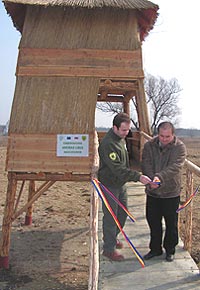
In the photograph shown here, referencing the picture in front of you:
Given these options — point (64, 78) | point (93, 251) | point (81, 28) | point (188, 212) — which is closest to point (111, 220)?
point (93, 251)

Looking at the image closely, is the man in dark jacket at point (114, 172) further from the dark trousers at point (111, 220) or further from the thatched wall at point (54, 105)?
the thatched wall at point (54, 105)

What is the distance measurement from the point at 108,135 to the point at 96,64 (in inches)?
123

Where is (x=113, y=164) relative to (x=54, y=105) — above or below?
below

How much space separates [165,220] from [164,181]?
61cm

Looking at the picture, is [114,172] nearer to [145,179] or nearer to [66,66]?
[145,179]

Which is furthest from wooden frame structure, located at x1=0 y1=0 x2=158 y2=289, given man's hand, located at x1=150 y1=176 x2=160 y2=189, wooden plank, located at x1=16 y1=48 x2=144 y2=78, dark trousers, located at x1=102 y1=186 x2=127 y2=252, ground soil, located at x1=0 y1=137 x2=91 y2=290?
man's hand, located at x1=150 y1=176 x2=160 y2=189

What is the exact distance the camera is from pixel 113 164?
4.40m

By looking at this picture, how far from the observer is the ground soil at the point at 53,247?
669 centimetres

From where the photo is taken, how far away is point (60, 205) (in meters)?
11.9

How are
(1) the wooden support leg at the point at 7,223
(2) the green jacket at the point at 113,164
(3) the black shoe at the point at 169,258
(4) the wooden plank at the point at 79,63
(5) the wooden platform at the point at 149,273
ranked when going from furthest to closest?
1. (4) the wooden plank at the point at 79,63
2. (1) the wooden support leg at the point at 7,223
3. (3) the black shoe at the point at 169,258
4. (2) the green jacket at the point at 113,164
5. (5) the wooden platform at the point at 149,273

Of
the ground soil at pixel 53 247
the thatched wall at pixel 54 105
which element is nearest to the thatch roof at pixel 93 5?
the thatched wall at pixel 54 105

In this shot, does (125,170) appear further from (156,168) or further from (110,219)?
(110,219)

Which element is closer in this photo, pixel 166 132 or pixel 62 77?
pixel 166 132

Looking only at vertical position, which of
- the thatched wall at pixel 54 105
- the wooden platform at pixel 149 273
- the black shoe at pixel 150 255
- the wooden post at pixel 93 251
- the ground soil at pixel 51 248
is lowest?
the ground soil at pixel 51 248
